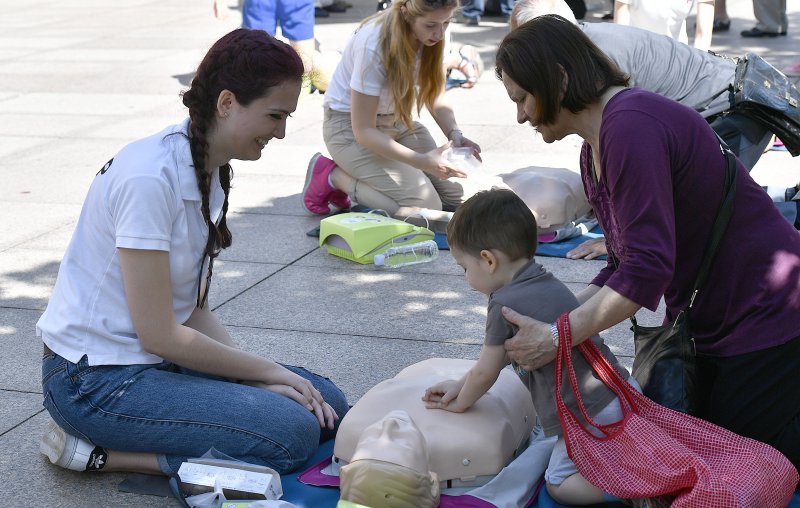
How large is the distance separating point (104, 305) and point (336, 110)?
129 inches

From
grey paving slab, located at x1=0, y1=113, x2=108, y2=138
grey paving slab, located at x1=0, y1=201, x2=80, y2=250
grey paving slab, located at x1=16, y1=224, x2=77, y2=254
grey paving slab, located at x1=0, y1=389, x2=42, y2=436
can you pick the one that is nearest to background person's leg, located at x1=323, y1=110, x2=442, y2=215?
grey paving slab, located at x1=16, y1=224, x2=77, y2=254

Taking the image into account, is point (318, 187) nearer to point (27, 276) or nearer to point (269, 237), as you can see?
point (269, 237)

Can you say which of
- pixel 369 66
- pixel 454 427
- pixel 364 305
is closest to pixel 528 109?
pixel 454 427

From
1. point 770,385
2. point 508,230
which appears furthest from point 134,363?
point 770,385

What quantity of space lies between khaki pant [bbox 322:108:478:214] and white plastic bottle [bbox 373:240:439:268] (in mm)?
583

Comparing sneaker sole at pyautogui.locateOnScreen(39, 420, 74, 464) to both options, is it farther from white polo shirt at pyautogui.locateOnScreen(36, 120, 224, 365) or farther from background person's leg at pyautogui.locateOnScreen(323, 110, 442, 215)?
background person's leg at pyautogui.locateOnScreen(323, 110, 442, 215)

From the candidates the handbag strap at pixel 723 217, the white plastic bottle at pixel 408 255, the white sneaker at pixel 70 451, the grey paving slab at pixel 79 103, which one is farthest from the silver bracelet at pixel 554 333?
the grey paving slab at pixel 79 103

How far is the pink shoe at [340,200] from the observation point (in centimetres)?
654

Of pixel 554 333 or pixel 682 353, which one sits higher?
pixel 554 333

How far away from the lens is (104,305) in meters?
3.24

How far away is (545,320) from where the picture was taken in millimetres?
3041

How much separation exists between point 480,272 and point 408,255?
100 inches

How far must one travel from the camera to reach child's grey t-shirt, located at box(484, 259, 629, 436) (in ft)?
10.0

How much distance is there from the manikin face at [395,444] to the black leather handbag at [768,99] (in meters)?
2.74
